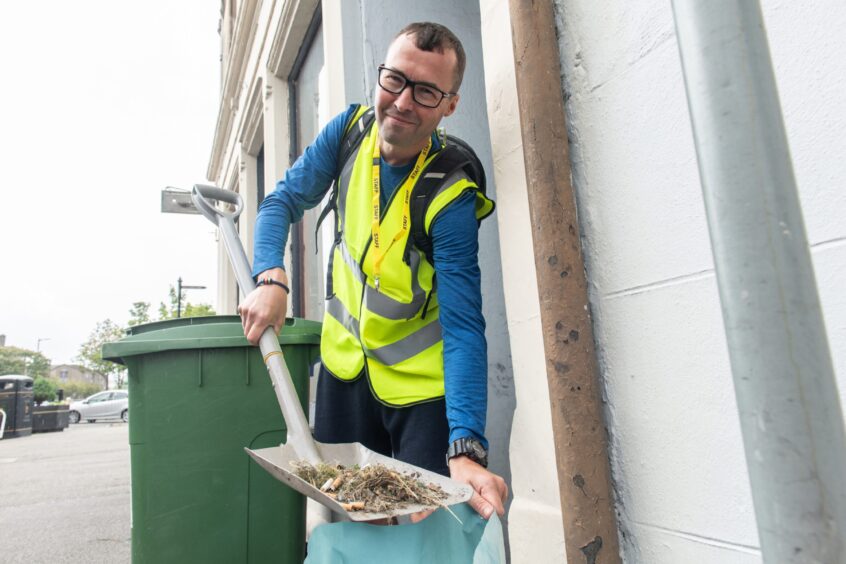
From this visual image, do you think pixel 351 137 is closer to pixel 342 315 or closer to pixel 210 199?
pixel 342 315

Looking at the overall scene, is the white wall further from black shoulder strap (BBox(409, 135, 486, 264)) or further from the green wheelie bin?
the green wheelie bin

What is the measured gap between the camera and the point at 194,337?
2256mm

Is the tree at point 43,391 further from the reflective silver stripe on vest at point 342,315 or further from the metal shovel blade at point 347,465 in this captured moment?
the metal shovel blade at point 347,465

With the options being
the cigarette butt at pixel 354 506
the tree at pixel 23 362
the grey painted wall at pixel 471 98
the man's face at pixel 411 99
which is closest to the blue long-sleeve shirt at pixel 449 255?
the man's face at pixel 411 99

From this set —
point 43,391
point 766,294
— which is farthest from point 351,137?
point 43,391

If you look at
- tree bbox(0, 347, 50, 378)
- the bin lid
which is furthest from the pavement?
tree bbox(0, 347, 50, 378)

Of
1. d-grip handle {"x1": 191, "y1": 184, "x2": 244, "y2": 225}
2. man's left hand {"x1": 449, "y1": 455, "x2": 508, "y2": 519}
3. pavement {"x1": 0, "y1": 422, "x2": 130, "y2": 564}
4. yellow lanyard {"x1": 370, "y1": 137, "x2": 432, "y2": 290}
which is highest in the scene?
d-grip handle {"x1": 191, "y1": 184, "x2": 244, "y2": 225}

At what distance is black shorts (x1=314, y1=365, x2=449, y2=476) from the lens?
1783 millimetres

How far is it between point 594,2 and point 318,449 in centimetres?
147

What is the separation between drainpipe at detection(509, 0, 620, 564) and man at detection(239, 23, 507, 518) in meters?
0.24

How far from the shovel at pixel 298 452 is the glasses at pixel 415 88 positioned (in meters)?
0.81

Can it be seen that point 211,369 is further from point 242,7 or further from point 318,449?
point 242,7

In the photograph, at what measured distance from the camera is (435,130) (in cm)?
195

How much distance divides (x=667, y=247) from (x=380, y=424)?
1050mm
